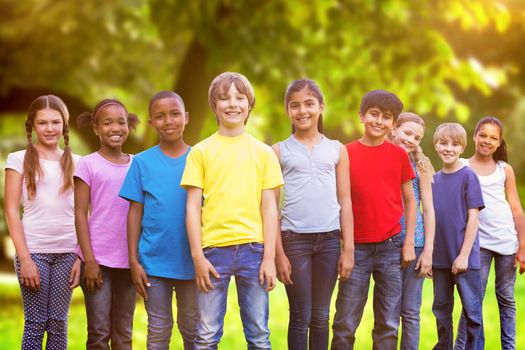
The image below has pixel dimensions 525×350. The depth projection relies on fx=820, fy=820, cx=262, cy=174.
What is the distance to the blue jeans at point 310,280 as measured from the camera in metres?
4.35

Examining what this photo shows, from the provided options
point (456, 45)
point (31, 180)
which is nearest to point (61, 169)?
point (31, 180)

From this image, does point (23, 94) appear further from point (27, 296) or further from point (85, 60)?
point (27, 296)

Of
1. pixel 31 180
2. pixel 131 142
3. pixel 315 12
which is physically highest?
pixel 315 12

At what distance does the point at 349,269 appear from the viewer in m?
4.40

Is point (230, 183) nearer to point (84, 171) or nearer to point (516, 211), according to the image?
point (84, 171)

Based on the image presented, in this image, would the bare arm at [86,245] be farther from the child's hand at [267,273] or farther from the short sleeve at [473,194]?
the short sleeve at [473,194]

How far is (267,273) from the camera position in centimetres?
400

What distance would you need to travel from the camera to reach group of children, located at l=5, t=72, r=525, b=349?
4051 mm

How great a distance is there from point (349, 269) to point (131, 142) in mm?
5814

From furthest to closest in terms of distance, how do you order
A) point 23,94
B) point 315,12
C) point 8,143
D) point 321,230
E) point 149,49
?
point 8,143, point 149,49, point 23,94, point 315,12, point 321,230

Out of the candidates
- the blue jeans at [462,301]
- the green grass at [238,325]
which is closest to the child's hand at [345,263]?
the blue jeans at [462,301]

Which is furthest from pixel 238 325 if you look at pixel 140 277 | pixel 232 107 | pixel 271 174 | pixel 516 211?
pixel 232 107

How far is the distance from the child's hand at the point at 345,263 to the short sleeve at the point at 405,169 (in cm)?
58

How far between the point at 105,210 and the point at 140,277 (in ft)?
1.53
